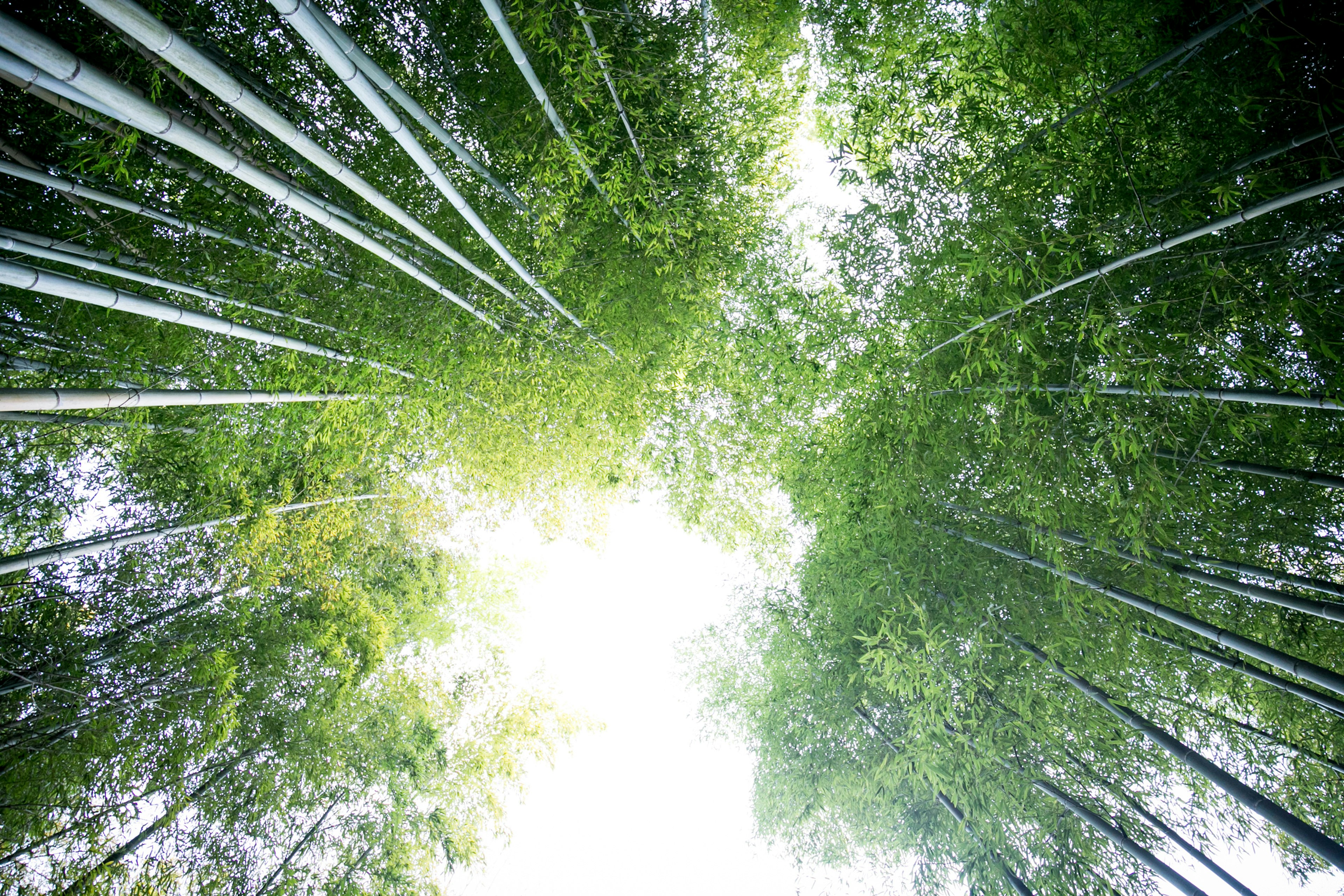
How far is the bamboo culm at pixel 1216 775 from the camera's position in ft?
5.61

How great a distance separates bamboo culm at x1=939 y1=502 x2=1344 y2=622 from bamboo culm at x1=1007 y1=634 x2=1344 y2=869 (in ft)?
1.98

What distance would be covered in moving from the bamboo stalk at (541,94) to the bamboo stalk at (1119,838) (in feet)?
11.7

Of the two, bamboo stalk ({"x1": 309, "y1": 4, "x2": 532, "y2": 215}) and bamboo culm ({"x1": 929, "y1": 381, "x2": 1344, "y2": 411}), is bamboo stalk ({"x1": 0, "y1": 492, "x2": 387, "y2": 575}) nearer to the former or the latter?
bamboo stalk ({"x1": 309, "y1": 4, "x2": 532, "y2": 215})

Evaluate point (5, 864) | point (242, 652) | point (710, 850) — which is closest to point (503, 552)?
point (242, 652)

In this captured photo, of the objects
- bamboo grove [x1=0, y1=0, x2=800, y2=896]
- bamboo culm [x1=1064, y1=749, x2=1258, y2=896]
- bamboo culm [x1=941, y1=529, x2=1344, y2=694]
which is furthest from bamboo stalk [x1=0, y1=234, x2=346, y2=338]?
bamboo culm [x1=1064, y1=749, x2=1258, y2=896]

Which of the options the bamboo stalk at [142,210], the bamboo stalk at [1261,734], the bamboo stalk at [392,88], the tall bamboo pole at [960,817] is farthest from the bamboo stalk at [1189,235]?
the tall bamboo pole at [960,817]

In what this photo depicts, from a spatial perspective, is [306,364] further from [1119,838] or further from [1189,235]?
[1119,838]

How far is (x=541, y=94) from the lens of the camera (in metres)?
2.14

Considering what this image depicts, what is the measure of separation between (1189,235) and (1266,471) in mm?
1293

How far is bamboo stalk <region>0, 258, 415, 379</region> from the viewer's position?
1.47m

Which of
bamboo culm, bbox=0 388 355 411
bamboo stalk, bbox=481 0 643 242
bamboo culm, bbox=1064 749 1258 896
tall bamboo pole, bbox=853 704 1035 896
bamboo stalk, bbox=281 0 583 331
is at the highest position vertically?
bamboo stalk, bbox=481 0 643 242

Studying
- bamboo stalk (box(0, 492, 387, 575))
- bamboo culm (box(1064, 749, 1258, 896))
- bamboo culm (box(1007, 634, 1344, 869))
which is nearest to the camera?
bamboo culm (box(1007, 634, 1344, 869))

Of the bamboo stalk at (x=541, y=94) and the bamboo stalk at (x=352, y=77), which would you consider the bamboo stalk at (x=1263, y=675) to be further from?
the bamboo stalk at (x=352, y=77)

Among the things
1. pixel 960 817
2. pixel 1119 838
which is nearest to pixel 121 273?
pixel 1119 838
